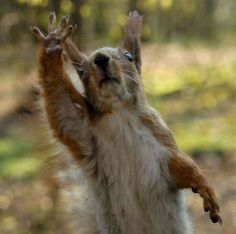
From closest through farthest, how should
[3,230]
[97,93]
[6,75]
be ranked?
[97,93], [3,230], [6,75]

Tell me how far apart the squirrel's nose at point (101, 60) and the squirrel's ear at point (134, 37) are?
392mm

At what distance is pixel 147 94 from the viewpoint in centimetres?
417

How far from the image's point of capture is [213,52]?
17.8m

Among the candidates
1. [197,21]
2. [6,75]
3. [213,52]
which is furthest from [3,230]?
[213,52]

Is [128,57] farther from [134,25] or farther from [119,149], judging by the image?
[119,149]

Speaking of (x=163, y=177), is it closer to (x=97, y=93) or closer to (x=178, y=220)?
(x=178, y=220)

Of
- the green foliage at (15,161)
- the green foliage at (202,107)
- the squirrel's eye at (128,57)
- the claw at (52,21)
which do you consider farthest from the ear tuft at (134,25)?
the green foliage at (15,161)

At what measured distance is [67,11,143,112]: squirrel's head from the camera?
3.64m

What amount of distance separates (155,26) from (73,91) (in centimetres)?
970

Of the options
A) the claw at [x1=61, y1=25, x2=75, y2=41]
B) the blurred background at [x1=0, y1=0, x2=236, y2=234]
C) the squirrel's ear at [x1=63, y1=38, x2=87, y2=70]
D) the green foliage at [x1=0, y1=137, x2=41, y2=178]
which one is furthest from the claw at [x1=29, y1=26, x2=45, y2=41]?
the green foliage at [x1=0, y1=137, x2=41, y2=178]

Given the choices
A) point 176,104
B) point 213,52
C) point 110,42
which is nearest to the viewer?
point 110,42

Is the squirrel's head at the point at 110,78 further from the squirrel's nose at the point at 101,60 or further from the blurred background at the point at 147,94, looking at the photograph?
the blurred background at the point at 147,94

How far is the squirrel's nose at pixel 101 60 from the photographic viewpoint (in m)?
3.62

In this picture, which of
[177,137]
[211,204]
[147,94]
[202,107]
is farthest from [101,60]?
[202,107]
